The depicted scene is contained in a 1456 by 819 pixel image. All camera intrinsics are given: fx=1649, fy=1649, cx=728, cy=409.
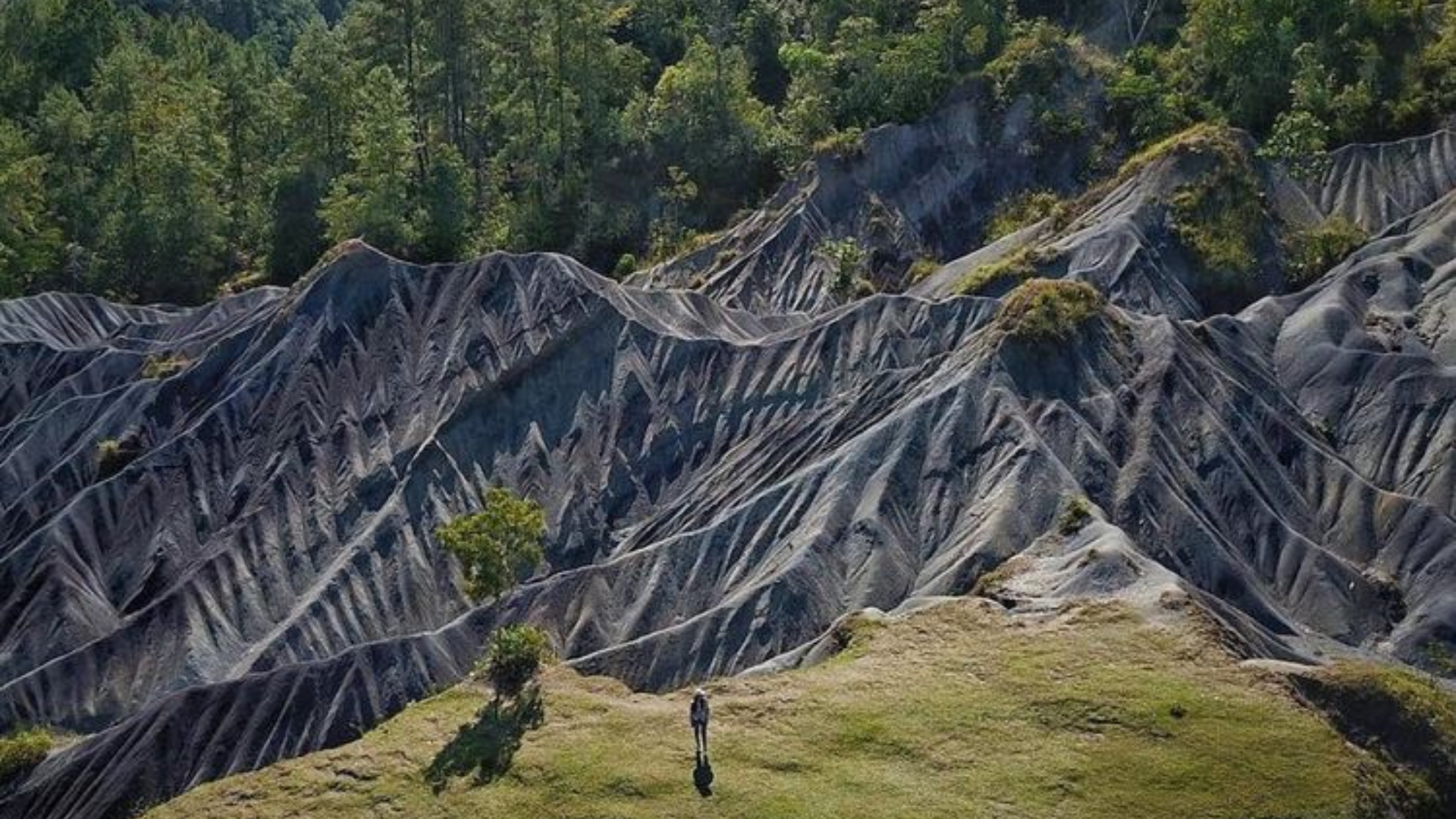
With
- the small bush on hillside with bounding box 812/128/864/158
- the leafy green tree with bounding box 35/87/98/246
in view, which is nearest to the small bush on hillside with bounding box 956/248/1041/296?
the small bush on hillside with bounding box 812/128/864/158

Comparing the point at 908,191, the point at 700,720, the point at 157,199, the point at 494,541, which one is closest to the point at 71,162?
the point at 157,199

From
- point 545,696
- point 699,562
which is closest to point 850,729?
point 545,696

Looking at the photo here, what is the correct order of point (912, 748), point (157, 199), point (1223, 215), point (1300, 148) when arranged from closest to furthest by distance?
point (912, 748)
point (1223, 215)
point (1300, 148)
point (157, 199)

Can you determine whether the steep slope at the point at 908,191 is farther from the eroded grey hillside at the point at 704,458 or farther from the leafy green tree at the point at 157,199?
the leafy green tree at the point at 157,199

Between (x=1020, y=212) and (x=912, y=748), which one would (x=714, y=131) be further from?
(x=912, y=748)

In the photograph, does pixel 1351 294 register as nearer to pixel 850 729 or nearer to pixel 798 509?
pixel 798 509

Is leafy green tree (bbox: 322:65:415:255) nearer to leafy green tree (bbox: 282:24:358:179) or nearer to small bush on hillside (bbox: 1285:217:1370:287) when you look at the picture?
leafy green tree (bbox: 282:24:358:179)
